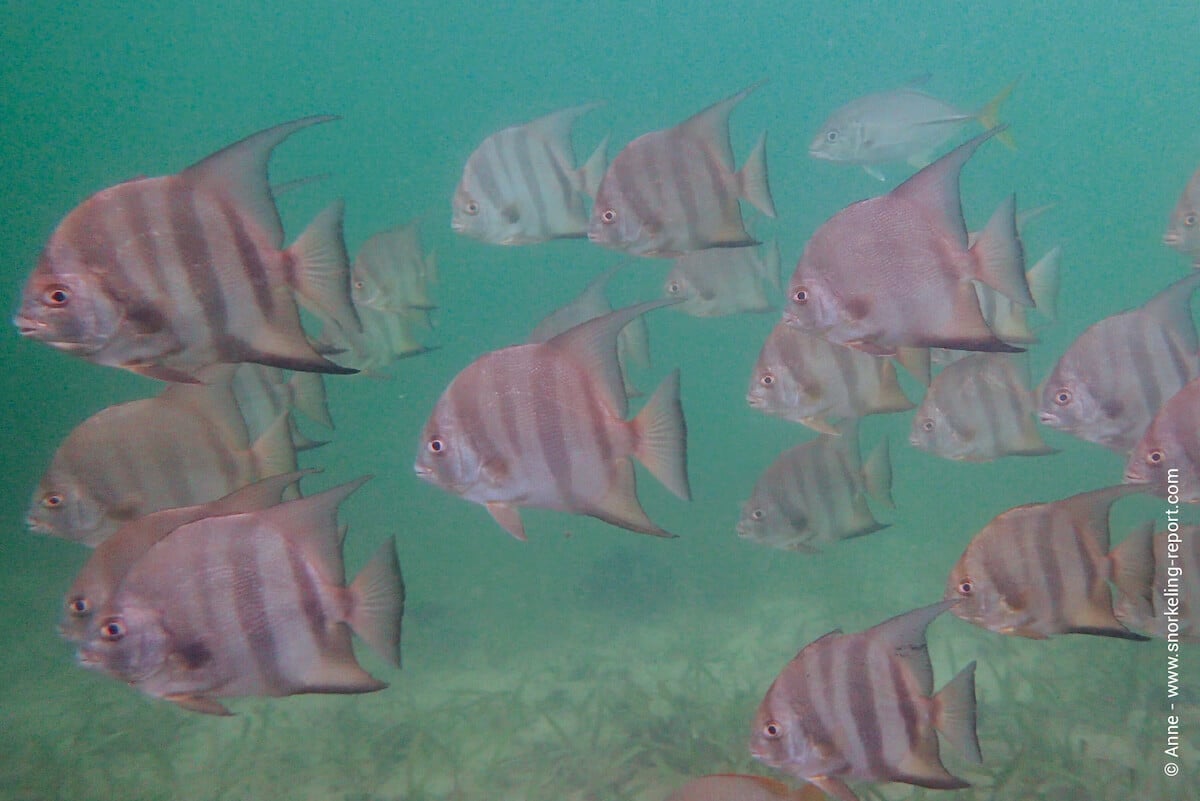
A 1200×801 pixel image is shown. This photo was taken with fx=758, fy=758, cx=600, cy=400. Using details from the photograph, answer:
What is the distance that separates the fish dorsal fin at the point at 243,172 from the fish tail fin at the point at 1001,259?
2240 mm

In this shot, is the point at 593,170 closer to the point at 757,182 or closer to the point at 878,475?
the point at 757,182

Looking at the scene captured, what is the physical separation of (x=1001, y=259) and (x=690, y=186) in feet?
5.59

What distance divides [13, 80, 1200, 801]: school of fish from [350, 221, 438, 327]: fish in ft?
6.99

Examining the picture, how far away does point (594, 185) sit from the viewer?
4785mm

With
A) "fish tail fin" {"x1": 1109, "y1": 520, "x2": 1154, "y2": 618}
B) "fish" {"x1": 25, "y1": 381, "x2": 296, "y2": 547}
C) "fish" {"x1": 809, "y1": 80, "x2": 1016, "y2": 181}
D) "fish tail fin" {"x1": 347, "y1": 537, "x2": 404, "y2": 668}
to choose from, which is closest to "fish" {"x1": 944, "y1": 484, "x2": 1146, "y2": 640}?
"fish tail fin" {"x1": 1109, "y1": 520, "x2": 1154, "y2": 618}

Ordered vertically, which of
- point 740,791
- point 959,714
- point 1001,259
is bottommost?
point 959,714

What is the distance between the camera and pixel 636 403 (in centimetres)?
1419

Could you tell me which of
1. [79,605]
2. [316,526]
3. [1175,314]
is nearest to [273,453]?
[79,605]

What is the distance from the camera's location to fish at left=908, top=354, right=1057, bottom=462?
3990mm

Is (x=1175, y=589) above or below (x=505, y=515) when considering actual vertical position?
below

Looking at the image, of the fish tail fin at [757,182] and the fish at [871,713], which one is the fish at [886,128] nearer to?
the fish tail fin at [757,182]

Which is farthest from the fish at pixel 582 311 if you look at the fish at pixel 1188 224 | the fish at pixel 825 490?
the fish at pixel 1188 224

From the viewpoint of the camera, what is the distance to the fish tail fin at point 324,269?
2.29 metres

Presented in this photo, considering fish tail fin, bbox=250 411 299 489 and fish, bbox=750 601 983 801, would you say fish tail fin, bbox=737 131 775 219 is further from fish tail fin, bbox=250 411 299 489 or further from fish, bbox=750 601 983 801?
fish tail fin, bbox=250 411 299 489
